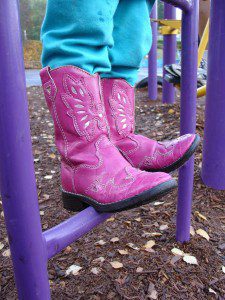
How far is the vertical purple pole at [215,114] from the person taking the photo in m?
1.40

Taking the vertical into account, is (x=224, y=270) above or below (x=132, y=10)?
below

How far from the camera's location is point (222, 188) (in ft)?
4.95

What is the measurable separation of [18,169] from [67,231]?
15cm

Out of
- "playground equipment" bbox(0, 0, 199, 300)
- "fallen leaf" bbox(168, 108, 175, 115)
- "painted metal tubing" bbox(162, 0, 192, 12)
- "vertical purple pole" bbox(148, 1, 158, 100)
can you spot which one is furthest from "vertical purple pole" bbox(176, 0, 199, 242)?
"vertical purple pole" bbox(148, 1, 158, 100)

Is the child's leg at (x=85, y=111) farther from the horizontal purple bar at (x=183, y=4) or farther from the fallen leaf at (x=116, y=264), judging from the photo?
A: the fallen leaf at (x=116, y=264)

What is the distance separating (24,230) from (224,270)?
2.51 ft

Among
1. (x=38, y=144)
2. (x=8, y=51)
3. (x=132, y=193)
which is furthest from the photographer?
(x=38, y=144)

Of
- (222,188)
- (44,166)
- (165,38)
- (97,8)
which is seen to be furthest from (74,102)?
(165,38)

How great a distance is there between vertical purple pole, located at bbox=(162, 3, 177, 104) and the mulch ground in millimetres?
1512

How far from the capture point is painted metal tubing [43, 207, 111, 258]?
1.77 ft

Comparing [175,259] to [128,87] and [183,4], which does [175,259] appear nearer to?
[128,87]

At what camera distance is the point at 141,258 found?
112cm

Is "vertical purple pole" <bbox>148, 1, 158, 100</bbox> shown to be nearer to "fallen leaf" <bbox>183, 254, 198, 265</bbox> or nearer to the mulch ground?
the mulch ground

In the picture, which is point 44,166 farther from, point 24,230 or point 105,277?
point 24,230
